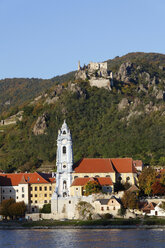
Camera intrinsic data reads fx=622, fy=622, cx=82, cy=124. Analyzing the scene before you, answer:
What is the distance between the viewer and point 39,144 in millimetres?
164875

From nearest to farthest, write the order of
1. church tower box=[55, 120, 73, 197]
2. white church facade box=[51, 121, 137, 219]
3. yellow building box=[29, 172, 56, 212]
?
1. white church facade box=[51, 121, 137, 219]
2. church tower box=[55, 120, 73, 197]
3. yellow building box=[29, 172, 56, 212]

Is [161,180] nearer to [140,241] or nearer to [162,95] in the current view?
[140,241]

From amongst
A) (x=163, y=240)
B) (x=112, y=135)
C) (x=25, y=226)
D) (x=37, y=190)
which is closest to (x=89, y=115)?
(x=112, y=135)

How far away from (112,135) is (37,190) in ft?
171

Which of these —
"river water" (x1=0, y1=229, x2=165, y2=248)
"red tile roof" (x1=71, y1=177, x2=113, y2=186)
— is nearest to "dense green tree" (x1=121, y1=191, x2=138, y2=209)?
"river water" (x1=0, y1=229, x2=165, y2=248)

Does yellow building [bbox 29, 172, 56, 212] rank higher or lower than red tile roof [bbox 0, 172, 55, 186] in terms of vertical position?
lower

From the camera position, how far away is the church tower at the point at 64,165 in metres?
106

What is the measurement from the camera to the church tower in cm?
10594

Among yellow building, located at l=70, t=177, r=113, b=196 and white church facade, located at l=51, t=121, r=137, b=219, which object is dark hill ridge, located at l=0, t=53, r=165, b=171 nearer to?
white church facade, located at l=51, t=121, r=137, b=219

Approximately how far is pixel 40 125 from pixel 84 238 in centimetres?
9741

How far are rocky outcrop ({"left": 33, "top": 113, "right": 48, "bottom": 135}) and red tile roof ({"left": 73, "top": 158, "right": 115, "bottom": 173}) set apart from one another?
6397cm

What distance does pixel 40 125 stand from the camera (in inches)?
6880

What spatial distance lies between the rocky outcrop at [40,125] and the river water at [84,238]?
84091 mm

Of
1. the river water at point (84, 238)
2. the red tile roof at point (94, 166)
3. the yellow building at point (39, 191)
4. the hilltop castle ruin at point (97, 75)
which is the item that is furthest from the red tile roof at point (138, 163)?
the hilltop castle ruin at point (97, 75)
